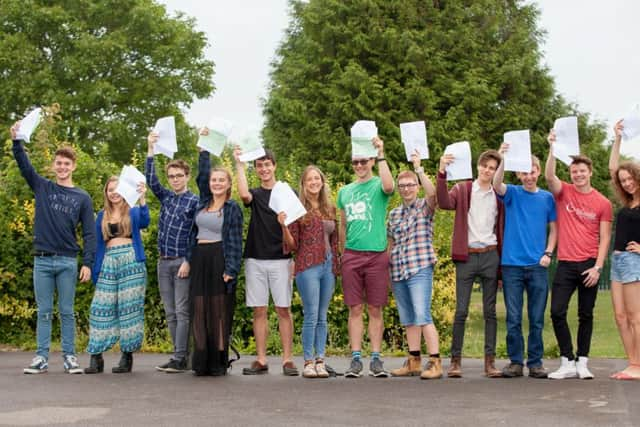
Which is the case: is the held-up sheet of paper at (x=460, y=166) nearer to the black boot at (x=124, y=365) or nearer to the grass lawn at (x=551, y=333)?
the grass lawn at (x=551, y=333)

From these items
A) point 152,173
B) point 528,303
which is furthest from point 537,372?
point 152,173

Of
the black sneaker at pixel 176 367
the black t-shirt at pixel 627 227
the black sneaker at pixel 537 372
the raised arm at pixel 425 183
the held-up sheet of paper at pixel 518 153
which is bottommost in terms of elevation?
the black sneaker at pixel 537 372

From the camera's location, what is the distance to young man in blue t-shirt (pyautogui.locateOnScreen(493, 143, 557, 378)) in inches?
347

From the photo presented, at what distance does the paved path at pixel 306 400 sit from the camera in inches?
256

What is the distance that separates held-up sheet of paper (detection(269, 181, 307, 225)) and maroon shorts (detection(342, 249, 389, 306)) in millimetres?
671

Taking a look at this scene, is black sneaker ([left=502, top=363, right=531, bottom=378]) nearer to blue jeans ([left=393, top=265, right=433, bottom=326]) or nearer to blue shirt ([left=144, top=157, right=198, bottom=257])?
blue jeans ([left=393, top=265, right=433, bottom=326])

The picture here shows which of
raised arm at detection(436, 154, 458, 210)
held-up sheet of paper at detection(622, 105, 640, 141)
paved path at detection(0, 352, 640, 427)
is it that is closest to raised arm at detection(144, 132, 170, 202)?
paved path at detection(0, 352, 640, 427)

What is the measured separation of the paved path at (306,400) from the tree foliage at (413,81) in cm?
1891

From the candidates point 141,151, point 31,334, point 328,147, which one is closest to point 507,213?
point 31,334

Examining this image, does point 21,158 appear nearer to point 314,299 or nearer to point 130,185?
point 130,185

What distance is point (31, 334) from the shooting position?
1288 cm

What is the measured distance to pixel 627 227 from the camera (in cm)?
875

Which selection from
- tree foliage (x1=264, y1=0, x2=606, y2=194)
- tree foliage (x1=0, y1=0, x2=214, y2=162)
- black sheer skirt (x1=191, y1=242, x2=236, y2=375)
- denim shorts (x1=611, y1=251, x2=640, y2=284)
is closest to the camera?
denim shorts (x1=611, y1=251, x2=640, y2=284)

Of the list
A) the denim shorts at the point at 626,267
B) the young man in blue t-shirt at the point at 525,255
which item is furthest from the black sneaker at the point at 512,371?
the denim shorts at the point at 626,267
